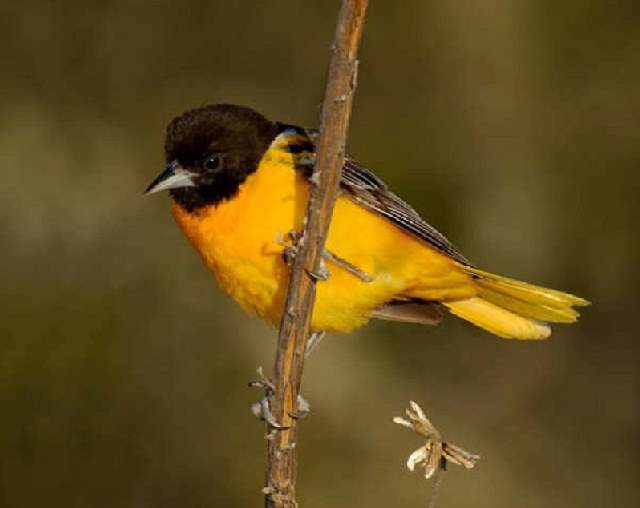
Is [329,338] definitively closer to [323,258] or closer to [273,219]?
[273,219]

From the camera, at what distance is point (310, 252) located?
3029 mm

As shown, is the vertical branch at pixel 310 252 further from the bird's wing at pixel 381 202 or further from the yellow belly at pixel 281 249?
the bird's wing at pixel 381 202

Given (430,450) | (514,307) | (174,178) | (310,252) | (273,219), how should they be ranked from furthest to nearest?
(514,307), (174,178), (273,219), (310,252), (430,450)

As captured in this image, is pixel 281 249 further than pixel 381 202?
No

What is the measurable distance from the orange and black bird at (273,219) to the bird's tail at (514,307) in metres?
0.28

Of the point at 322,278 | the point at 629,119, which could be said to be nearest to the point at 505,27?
the point at 629,119

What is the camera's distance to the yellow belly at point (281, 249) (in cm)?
382

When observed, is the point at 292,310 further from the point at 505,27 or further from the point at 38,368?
the point at 505,27

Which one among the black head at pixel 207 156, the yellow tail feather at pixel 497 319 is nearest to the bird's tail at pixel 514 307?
the yellow tail feather at pixel 497 319

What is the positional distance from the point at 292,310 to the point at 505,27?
145 inches

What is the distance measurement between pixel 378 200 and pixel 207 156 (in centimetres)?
50

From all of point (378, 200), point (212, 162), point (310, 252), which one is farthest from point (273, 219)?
point (310, 252)

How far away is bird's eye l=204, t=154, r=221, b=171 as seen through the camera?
3922 millimetres

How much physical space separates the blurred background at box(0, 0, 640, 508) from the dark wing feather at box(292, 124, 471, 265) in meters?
1.99
